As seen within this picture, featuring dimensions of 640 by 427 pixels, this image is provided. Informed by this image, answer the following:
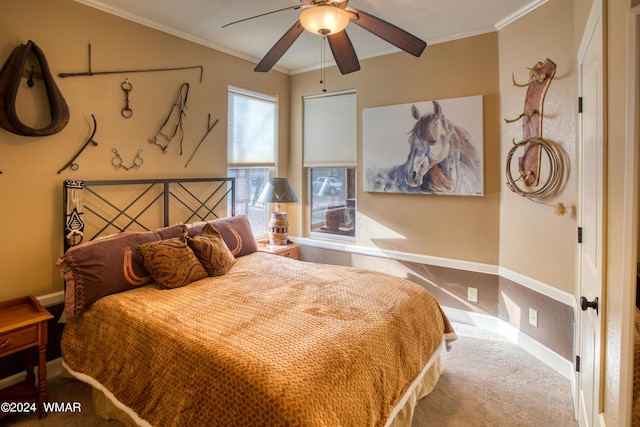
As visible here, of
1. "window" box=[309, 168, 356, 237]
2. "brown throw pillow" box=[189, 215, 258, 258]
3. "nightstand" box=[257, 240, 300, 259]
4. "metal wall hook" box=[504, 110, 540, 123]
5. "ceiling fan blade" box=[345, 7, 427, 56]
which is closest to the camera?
"ceiling fan blade" box=[345, 7, 427, 56]

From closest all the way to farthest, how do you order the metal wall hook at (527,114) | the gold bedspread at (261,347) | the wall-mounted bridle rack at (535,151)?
the gold bedspread at (261,347)
the wall-mounted bridle rack at (535,151)
the metal wall hook at (527,114)

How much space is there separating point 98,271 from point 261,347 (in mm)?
1362

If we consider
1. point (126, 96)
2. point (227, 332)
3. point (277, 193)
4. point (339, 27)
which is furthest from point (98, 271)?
point (339, 27)

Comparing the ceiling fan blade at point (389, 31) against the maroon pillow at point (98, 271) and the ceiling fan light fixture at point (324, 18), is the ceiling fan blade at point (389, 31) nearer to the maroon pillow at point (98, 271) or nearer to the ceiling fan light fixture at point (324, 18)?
the ceiling fan light fixture at point (324, 18)

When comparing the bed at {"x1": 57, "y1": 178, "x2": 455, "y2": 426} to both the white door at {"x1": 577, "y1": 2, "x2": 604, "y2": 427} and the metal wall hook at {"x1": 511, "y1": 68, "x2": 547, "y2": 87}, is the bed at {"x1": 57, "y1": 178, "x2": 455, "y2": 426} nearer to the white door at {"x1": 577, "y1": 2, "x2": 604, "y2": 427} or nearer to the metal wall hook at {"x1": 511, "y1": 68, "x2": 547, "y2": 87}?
the white door at {"x1": 577, "y1": 2, "x2": 604, "y2": 427}

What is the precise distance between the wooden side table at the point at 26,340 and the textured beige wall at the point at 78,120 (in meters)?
0.28

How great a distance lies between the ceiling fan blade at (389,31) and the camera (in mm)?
2021

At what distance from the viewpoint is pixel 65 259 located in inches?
90.5

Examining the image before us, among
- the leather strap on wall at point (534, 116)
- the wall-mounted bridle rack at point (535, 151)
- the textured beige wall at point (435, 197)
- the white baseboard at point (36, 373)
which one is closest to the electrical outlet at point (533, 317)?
the textured beige wall at point (435, 197)

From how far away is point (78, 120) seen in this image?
270cm

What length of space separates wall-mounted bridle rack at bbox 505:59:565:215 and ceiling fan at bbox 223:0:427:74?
1.16 m

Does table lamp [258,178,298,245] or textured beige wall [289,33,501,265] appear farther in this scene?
table lamp [258,178,298,245]

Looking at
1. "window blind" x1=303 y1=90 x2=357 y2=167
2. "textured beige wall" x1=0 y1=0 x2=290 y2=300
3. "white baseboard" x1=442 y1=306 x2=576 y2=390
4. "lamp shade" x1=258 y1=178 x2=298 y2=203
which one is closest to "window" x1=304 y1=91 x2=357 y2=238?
"window blind" x1=303 y1=90 x2=357 y2=167

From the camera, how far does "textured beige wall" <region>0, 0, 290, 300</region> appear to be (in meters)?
2.42
